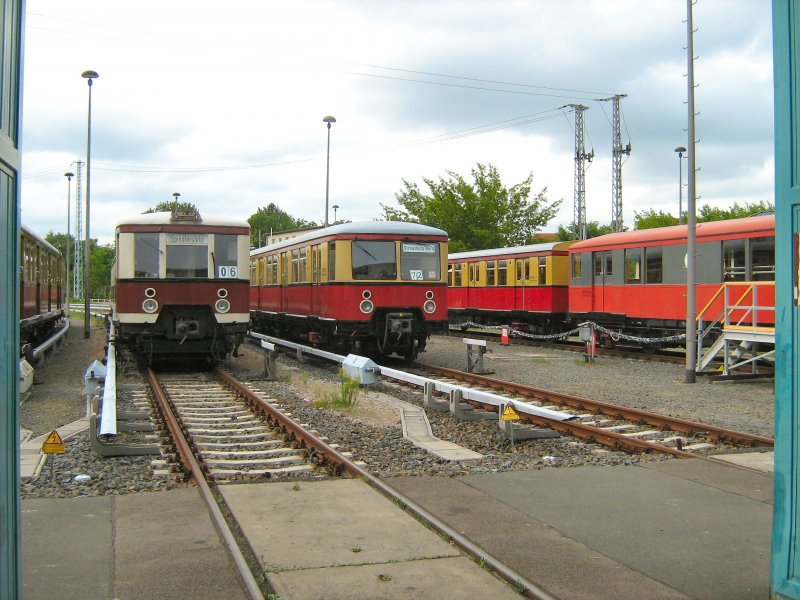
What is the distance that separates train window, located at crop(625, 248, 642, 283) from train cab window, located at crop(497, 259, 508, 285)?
23.1 feet

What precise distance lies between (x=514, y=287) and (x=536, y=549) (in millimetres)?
21763

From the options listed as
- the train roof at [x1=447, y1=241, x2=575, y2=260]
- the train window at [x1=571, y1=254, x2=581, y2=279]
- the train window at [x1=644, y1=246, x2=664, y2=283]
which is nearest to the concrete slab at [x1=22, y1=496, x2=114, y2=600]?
the train window at [x1=644, y1=246, x2=664, y2=283]

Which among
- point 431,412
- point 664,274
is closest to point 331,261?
point 431,412

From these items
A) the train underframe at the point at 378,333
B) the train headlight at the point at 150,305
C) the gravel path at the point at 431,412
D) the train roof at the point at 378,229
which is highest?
the train roof at the point at 378,229

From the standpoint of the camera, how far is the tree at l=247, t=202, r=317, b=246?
13750 cm

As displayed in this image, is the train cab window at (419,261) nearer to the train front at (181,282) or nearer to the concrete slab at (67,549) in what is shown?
the train front at (181,282)

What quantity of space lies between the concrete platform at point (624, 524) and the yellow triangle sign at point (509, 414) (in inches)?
48.6

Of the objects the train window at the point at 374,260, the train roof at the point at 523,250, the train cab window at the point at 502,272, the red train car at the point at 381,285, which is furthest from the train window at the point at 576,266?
the train window at the point at 374,260

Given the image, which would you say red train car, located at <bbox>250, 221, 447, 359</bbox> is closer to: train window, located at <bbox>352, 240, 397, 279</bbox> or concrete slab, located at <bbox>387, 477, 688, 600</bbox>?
train window, located at <bbox>352, 240, 397, 279</bbox>

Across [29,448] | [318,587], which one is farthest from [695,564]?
[29,448]

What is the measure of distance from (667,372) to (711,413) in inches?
203

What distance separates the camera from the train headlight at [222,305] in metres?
15.5

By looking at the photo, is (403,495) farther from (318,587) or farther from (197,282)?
(197,282)

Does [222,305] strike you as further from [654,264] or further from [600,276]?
[600,276]
